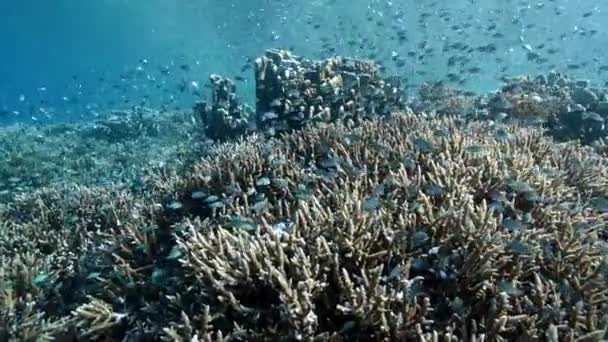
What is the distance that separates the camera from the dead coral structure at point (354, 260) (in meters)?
3.20

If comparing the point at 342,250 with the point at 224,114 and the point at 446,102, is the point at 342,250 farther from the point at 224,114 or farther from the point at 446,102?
the point at 446,102

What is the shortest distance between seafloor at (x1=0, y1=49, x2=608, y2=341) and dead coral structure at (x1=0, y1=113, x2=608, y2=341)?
0.01 meters

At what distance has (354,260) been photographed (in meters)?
3.56

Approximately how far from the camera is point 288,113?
941 centimetres

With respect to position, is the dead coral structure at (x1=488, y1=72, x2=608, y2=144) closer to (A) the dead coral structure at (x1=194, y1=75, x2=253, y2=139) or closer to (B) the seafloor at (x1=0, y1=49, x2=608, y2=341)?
(B) the seafloor at (x1=0, y1=49, x2=608, y2=341)

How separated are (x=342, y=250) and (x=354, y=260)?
120 mm

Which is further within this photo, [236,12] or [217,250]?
[236,12]

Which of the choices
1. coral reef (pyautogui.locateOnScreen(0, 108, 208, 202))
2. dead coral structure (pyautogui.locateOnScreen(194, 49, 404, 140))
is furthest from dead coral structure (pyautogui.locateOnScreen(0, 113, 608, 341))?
coral reef (pyautogui.locateOnScreen(0, 108, 208, 202))

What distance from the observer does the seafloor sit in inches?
126

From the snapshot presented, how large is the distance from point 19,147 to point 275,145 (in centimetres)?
1406

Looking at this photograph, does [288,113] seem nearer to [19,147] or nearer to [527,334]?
[527,334]

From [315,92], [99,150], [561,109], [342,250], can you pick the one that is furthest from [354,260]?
[99,150]

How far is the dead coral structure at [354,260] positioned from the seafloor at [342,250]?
15 mm

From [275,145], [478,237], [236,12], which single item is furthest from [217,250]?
[236,12]
